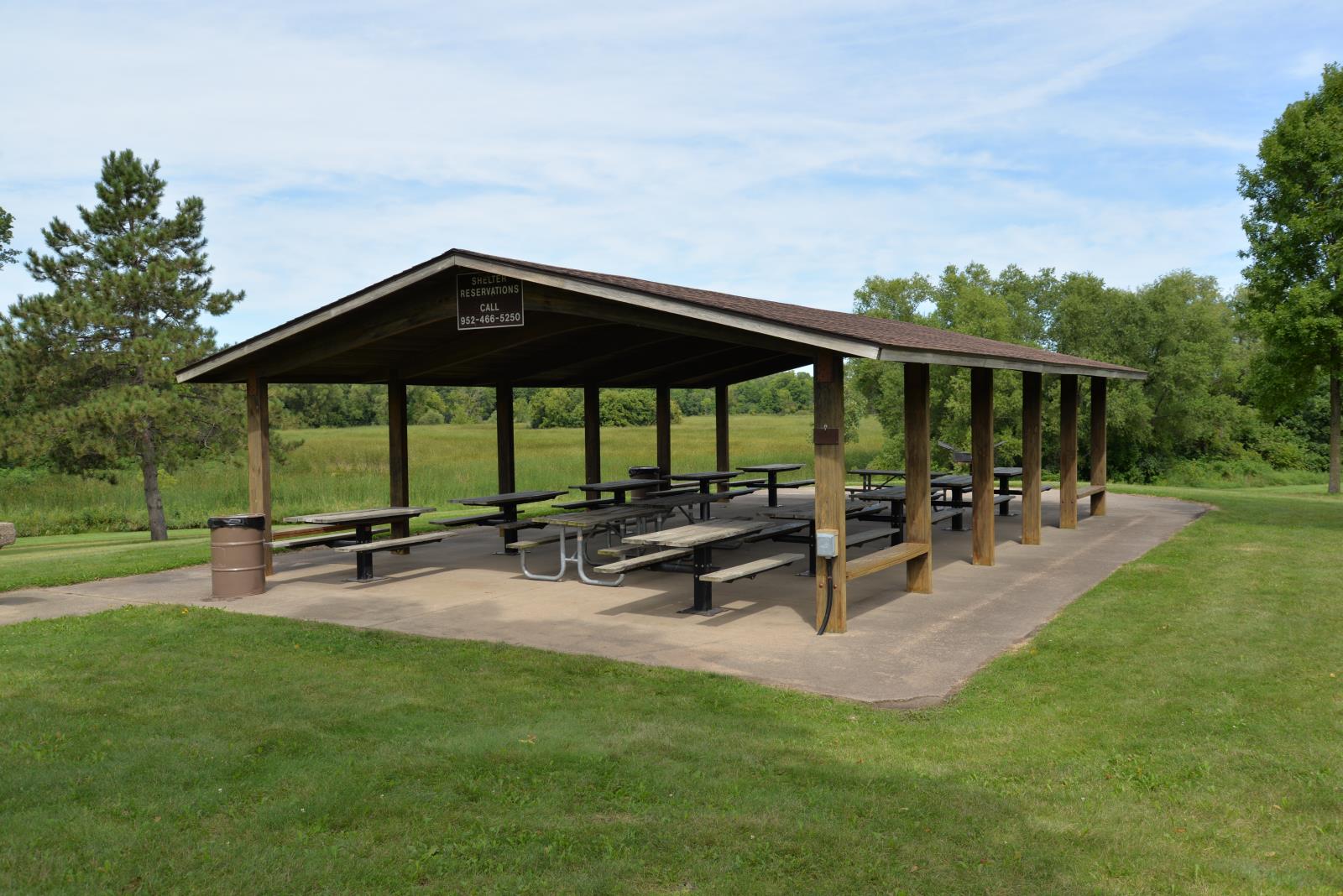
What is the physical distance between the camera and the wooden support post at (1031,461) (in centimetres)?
1202

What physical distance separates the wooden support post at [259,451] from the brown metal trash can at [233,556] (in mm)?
1154

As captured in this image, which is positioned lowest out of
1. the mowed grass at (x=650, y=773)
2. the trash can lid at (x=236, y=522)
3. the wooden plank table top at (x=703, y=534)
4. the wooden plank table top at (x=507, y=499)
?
the mowed grass at (x=650, y=773)

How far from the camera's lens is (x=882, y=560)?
830 cm

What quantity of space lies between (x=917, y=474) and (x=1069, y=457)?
6.10 meters

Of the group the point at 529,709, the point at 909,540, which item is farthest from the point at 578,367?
the point at 529,709

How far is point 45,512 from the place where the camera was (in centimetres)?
2205

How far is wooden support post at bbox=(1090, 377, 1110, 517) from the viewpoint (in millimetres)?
14938

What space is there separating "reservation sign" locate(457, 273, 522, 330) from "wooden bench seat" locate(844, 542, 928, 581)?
11.8 feet

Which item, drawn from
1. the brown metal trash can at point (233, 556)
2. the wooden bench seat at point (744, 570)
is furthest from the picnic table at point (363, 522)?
the wooden bench seat at point (744, 570)

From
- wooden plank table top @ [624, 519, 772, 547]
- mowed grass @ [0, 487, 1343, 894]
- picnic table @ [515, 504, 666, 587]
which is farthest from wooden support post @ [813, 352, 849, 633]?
picnic table @ [515, 504, 666, 587]

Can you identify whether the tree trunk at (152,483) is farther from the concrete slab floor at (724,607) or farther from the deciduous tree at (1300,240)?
the deciduous tree at (1300,240)

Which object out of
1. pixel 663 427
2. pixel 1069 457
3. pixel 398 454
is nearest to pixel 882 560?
pixel 398 454

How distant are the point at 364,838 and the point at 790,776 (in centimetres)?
182

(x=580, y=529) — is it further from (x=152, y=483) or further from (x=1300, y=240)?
(x=1300, y=240)
